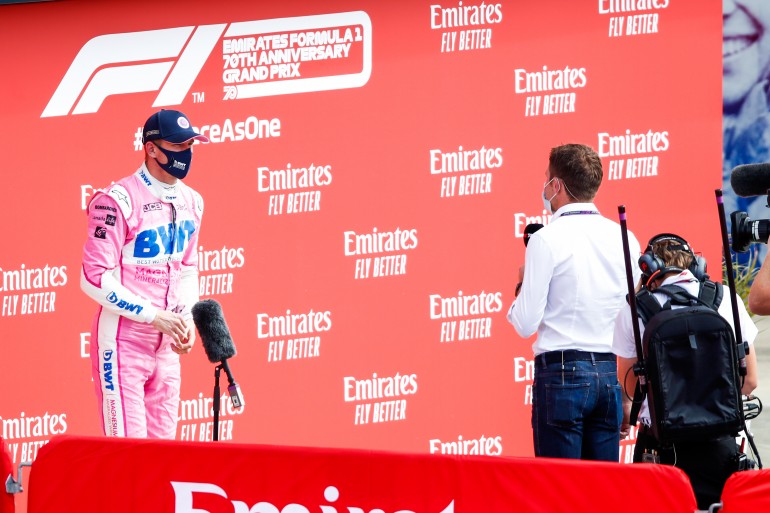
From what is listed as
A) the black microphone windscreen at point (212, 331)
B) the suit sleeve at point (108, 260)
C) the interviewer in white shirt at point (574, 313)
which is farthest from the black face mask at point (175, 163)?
the interviewer in white shirt at point (574, 313)

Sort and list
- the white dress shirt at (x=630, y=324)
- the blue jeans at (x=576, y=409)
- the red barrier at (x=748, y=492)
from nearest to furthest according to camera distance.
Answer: the red barrier at (x=748, y=492) < the white dress shirt at (x=630, y=324) < the blue jeans at (x=576, y=409)

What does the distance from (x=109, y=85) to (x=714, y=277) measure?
3271 mm

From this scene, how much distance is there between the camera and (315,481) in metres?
3.97

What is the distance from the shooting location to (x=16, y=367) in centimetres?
595

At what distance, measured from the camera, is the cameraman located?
14.1 feet

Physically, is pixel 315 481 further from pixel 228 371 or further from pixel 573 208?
pixel 573 208

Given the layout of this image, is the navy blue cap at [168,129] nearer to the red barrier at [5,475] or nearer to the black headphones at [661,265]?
the red barrier at [5,475]

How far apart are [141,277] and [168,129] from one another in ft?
1.99

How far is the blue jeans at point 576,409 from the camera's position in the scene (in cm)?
456

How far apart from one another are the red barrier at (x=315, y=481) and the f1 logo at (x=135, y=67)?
229 cm

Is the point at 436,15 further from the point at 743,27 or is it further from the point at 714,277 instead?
the point at 743,27

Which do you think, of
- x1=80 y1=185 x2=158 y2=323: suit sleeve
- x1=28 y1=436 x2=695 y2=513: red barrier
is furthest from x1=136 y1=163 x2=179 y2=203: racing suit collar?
x1=28 y1=436 x2=695 y2=513: red barrier

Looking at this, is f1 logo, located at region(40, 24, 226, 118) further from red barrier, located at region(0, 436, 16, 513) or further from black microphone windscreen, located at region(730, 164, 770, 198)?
black microphone windscreen, located at region(730, 164, 770, 198)

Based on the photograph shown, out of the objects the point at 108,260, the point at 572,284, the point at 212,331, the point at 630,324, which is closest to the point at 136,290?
the point at 108,260
